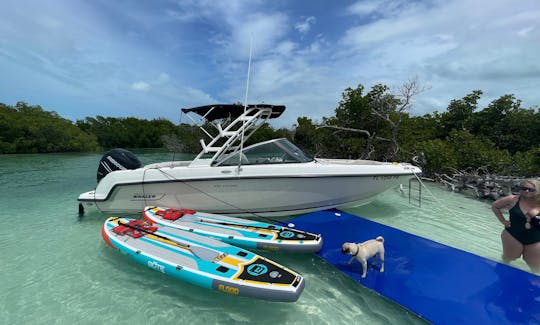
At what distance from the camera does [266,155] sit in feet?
17.0

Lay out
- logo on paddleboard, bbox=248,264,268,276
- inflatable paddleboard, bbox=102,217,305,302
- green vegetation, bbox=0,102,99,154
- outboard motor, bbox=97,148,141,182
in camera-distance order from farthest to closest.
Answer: green vegetation, bbox=0,102,99,154 < outboard motor, bbox=97,148,141,182 < logo on paddleboard, bbox=248,264,268,276 < inflatable paddleboard, bbox=102,217,305,302

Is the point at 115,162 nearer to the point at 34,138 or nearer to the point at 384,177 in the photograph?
the point at 384,177

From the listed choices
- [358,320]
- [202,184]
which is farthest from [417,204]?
[202,184]

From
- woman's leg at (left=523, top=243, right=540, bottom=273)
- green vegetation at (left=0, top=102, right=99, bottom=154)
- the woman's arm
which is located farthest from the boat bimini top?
green vegetation at (left=0, top=102, right=99, bottom=154)

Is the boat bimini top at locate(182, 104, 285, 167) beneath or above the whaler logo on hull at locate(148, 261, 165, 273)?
above

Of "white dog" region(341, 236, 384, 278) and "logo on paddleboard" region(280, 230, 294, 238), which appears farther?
"logo on paddleboard" region(280, 230, 294, 238)

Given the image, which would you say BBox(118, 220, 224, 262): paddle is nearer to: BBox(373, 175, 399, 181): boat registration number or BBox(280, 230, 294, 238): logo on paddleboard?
BBox(280, 230, 294, 238): logo on paddleboard

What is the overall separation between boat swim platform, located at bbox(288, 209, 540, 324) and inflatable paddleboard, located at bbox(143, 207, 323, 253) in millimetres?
387

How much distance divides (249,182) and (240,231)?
112 cm

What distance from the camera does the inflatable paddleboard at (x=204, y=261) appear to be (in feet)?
8.40

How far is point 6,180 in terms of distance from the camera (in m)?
9.77

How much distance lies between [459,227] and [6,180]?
52.3ft

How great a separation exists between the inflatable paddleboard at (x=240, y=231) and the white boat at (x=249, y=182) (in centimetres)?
50

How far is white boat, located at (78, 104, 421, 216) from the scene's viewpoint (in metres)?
4.87
